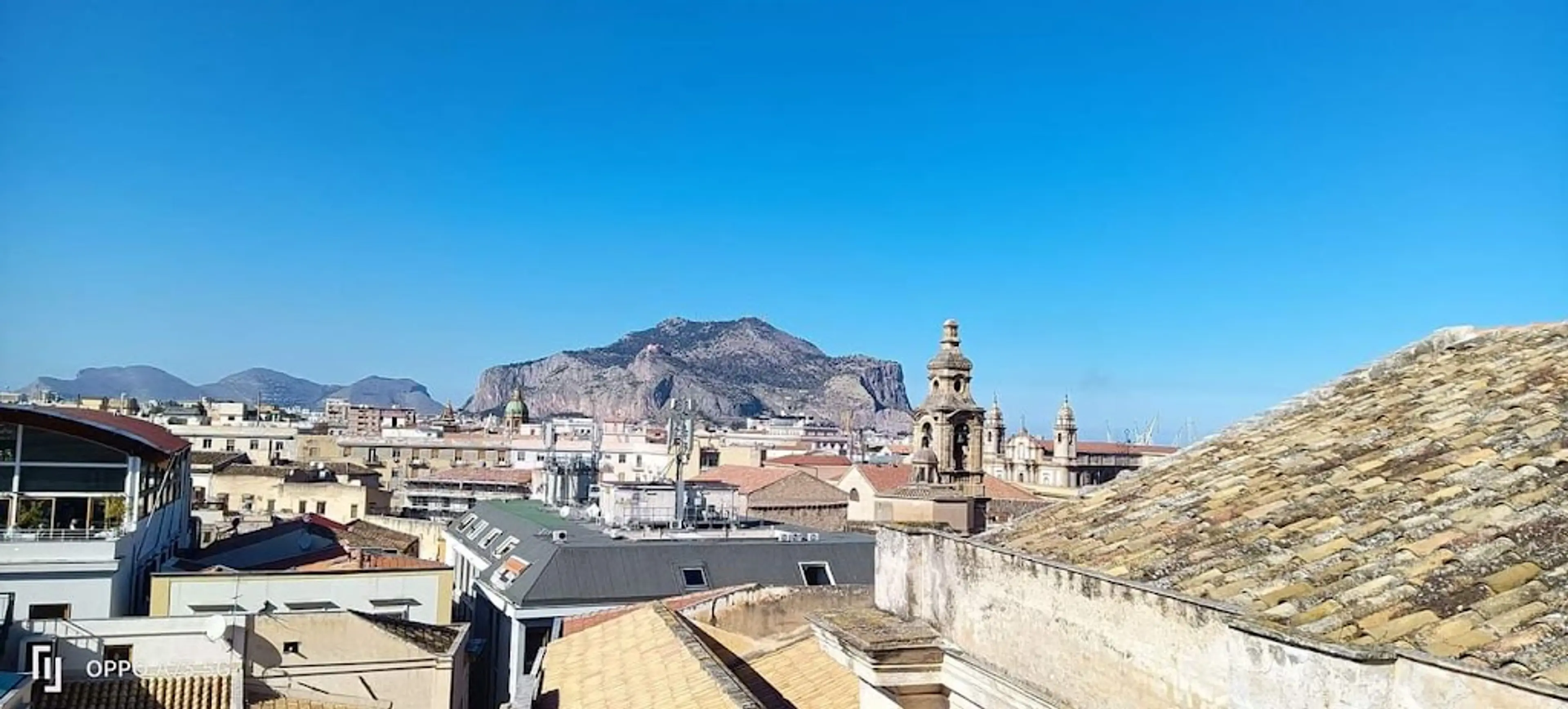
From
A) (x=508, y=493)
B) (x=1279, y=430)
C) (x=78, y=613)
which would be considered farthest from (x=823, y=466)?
(x=1279, y=430)

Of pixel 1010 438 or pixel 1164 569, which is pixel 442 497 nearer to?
pixel 1164 569

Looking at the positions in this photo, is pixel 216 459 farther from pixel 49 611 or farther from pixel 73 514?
pixel 49 611

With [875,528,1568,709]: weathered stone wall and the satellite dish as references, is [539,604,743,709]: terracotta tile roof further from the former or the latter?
the satellite dish

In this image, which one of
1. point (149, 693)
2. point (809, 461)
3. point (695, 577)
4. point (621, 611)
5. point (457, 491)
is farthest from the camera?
point (809, 461)

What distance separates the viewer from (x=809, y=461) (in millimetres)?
90812

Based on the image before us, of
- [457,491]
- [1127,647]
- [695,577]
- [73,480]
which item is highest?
[1127,647]

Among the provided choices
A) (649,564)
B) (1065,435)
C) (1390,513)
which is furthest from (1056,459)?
(1390,513)

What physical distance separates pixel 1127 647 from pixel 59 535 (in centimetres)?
2522

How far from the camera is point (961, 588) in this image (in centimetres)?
756

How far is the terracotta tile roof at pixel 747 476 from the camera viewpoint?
61.3 meters

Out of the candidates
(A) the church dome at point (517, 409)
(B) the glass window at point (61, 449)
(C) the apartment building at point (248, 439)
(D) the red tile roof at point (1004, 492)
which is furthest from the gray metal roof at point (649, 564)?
(A) the church dome at point (517, 409)

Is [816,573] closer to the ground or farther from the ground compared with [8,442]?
closer to the ground

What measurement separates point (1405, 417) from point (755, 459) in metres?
88.6

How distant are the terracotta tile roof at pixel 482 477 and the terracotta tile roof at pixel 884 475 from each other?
21.5m
